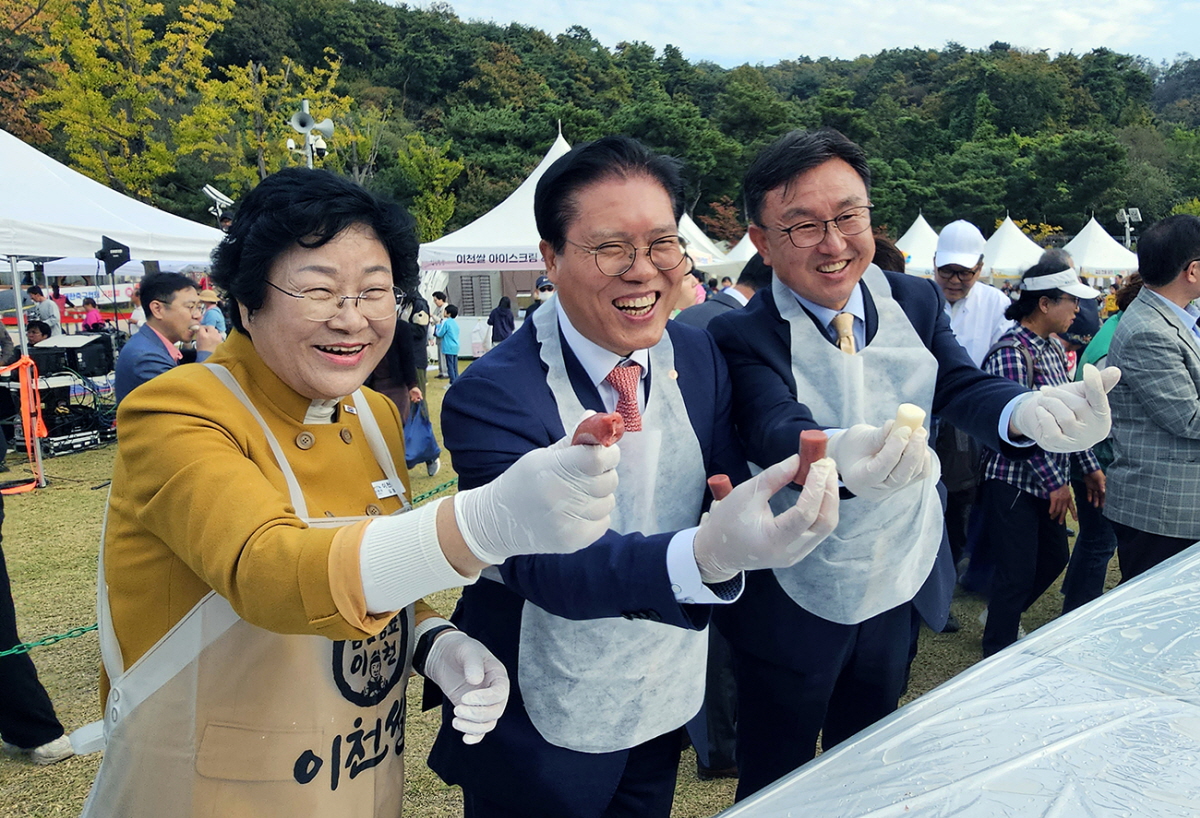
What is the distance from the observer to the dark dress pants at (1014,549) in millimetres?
3230

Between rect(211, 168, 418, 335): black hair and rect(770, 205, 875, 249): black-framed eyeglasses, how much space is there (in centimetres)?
85

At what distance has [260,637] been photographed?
117cm

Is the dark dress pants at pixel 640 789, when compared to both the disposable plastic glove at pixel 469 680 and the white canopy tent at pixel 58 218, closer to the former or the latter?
the disposable plastic glove at pixel 469 680

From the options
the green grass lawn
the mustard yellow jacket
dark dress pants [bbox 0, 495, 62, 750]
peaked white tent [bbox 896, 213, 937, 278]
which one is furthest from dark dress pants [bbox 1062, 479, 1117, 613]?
peaked white tent [bbox 896, 213, 937, 278]

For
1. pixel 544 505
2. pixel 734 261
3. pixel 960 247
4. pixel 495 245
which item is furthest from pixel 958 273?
pixel 734 261

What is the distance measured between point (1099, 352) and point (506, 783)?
11.4 ft

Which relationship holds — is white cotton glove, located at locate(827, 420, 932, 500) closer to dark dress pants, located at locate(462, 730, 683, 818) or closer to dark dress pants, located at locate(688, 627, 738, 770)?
dark dress pants, located at locate(462, 730, 683, 818)

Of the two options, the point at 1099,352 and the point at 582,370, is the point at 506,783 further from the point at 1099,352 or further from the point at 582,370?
the point at 1099,352

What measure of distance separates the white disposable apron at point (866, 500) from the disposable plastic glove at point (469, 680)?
0.73 meters

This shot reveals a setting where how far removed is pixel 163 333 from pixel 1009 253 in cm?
1899

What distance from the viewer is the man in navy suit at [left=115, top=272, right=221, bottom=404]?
3.99 m

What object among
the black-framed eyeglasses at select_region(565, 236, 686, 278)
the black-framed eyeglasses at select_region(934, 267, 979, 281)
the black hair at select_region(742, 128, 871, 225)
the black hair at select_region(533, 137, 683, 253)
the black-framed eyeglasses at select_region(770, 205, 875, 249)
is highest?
the black hair at select_region(742, 128, 871, 225)

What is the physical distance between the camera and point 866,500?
166 cm

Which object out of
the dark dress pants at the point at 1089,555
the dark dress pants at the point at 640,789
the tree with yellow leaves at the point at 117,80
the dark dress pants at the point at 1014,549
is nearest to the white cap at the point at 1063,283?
the dark dress pants at the point at 1014,549
